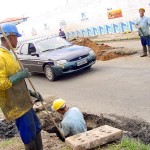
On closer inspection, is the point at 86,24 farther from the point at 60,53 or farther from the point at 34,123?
the point at 34,123

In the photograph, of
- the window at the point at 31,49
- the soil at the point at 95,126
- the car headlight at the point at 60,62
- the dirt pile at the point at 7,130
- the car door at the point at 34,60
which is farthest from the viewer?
the window at the point at 31,49

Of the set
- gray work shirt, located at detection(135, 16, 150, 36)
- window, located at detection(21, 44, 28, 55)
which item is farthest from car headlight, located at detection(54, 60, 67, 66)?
gray work shirt, located at detection(135, 16, 150, 36)

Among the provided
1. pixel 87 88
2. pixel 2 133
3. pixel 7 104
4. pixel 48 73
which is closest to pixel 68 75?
pixel 48 73

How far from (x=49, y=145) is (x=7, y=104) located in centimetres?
139

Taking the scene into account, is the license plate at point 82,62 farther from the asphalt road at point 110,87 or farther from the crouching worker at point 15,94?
the crouching worker at point 15,94

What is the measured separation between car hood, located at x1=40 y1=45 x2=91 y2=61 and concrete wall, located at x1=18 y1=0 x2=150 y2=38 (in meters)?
12.2

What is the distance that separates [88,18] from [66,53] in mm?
19172

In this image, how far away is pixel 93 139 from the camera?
461 centimetres

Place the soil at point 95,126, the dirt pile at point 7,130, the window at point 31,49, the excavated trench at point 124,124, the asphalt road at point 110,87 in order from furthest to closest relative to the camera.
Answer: the window at point 31,49
the asphalt road at point 110,87
the dirt pile at point 7,130
the excavated trench at point 124,124
the soil at point 95,126

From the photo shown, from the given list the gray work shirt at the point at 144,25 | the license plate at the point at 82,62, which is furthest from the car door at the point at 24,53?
the gray work shirt at the point at 144,25

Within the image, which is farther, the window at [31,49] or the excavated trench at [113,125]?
the window at [31,49]

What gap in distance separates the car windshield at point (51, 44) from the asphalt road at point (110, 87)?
50.8 inches

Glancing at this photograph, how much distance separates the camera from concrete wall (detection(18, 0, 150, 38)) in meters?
25.1

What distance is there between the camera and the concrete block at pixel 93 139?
14.9 feet
